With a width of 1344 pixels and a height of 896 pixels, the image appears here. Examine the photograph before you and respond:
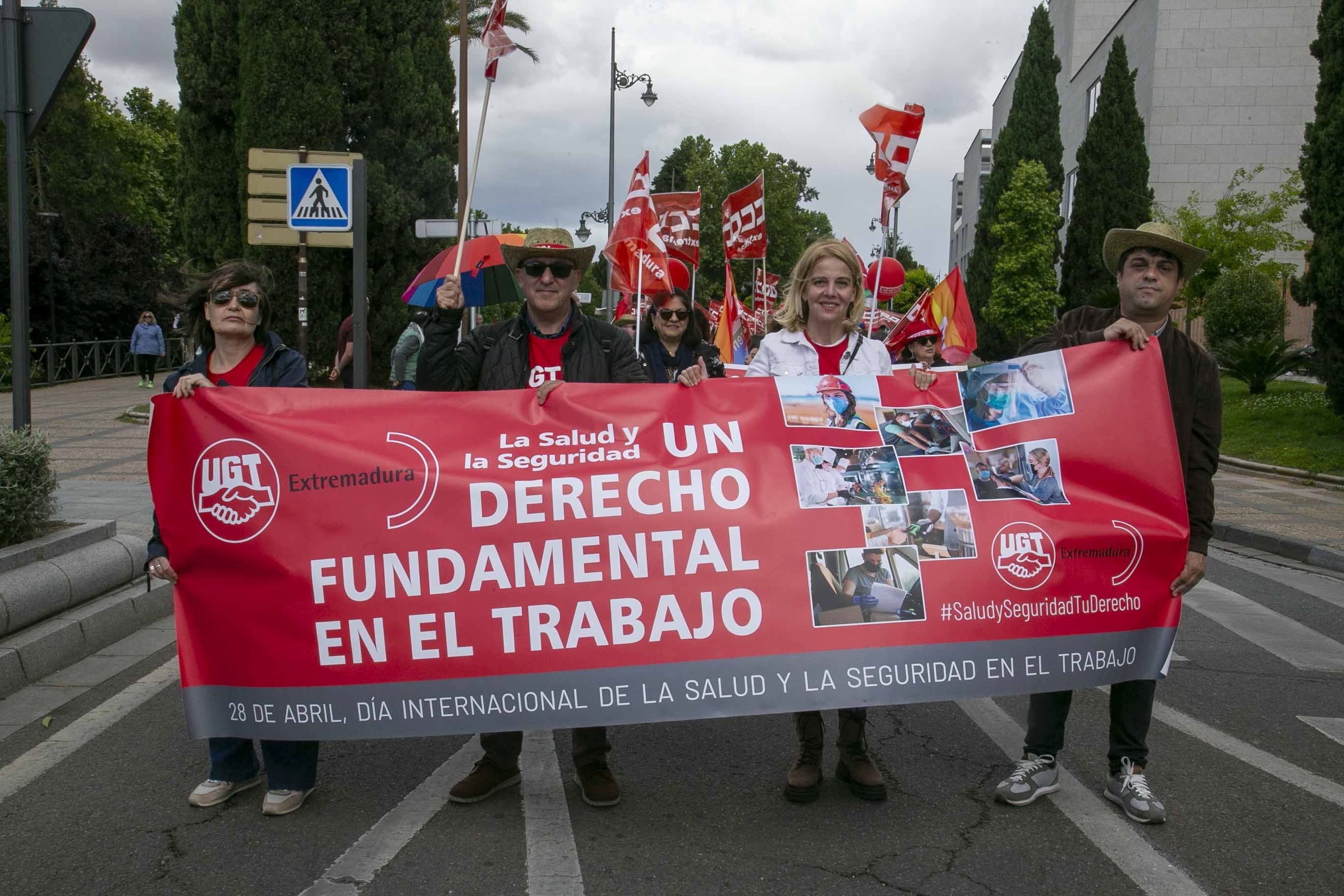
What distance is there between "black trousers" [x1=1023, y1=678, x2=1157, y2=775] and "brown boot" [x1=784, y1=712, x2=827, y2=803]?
0.76 metres

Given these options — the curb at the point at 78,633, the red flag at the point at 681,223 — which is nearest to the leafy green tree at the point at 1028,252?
the red flag at the point at 681,223

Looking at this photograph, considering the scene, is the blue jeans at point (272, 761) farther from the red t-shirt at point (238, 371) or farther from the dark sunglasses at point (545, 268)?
the dark sunglasses at point (545, 268)

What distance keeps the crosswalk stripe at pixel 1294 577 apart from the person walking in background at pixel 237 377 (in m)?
7.13

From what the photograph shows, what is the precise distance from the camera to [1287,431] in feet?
58.2

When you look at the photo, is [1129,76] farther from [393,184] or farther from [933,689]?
[933,689]

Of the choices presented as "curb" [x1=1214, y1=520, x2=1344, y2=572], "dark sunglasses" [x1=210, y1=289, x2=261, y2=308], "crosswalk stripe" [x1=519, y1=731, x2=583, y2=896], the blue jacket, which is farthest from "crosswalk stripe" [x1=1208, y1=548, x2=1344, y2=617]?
the blue jacket

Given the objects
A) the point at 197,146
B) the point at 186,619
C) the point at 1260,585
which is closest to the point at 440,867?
the point at 186,619

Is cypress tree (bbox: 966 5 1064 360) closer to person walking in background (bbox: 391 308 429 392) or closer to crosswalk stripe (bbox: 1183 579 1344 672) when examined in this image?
person walking in background (bbox: 391 308 429 392)

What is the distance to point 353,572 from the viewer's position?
3.71 metres

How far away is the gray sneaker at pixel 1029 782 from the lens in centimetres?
392

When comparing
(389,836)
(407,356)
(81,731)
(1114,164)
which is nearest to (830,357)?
(389,836)

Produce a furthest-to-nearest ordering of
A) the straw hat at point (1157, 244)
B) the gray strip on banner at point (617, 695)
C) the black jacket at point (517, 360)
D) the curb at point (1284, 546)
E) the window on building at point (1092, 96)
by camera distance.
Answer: the window on building at point (1092, 96)
the curb at point (1284, 546)
the black jacket at point (517, 360)
the straw hat at point (1157, 244)
the gray strip on banner at point (617, 695)

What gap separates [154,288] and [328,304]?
1954 centimetres

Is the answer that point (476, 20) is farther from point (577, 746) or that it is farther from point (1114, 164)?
point (577, 746)
